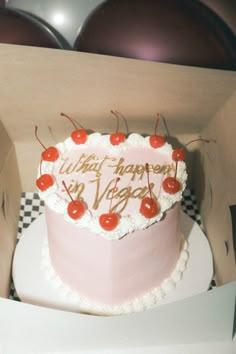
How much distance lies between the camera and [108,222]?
969 mm

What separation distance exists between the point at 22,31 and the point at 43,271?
63 centimetres

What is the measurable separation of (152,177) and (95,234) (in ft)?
0.66

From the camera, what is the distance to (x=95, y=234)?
1.00m

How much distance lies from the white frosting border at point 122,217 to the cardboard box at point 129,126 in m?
0.14

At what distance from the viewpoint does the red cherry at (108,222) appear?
97cm

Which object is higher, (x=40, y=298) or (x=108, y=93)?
(x=108, y=93)

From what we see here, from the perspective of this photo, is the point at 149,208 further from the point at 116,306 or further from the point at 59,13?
the point at 59,13

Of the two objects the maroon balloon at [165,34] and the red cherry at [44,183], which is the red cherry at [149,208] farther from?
the maroon balloon at [165,34]

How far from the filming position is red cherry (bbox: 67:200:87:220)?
39.2 inches

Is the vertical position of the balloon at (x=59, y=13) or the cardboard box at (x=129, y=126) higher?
the balloon at (x=59, y=13)

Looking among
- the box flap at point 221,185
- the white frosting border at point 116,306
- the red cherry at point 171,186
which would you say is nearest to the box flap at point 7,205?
the white frosting border at point 116,306

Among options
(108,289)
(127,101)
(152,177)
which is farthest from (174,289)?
(127,101)

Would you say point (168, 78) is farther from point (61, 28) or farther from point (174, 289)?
point (174, 289)

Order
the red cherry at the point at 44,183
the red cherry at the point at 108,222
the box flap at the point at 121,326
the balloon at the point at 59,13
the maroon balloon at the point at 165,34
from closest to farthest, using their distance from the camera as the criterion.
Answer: the box flap at the point at 121,326 → the red cherry at the point at 108,222 → the red cherry at the point at 44,183 → the maroon balloon at the point at 165,34 → the balloon at the point at 59,13
